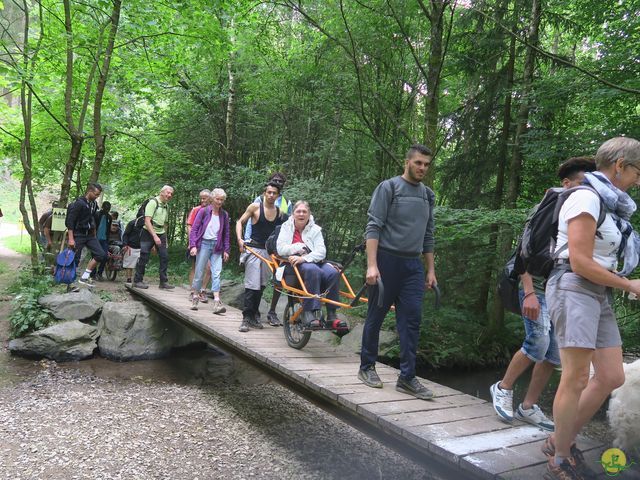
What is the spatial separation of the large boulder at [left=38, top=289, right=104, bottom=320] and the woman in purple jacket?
234 centimetres

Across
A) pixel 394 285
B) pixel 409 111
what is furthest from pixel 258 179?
pixel 394 285

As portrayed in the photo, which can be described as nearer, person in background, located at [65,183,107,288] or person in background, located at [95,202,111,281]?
person in background, located at [65,183,107,288]

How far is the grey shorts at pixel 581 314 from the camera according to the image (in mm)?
2291

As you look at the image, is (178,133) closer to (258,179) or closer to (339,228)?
(258,179)

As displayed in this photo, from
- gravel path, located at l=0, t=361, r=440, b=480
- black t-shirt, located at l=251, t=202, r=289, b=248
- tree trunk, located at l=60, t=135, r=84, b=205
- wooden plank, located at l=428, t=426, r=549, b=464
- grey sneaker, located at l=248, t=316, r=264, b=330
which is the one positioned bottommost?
gravel path, located at l=0, t=361, r=440, b=480

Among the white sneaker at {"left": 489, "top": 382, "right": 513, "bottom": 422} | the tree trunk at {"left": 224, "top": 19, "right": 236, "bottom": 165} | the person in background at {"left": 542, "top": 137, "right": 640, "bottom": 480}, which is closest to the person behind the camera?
the person in background at {"left": 542, "top": 137, "right": 640, "bottom": 480}

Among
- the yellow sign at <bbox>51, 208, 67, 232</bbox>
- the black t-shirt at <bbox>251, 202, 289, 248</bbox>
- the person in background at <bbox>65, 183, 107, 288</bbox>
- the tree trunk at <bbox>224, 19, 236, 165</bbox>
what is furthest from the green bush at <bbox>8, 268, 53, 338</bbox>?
the tree trunk at <bbox>224, 19, 236, 165</bbox>

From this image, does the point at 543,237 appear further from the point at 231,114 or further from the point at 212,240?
the point at 231,114

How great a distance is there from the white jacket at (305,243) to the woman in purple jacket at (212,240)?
207 centimetres

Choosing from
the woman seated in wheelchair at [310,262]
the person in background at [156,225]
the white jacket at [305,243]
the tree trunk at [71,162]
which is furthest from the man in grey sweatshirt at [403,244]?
the tree trunk at [71,162]

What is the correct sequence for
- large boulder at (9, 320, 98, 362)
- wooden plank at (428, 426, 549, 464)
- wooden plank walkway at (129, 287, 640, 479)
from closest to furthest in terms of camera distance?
1. wooden plank walkway at (129, 287, 640, 479)
2. wooden plank at (428, 426, 549, 464)
3. large boulder at (9, 320, 98, 362)

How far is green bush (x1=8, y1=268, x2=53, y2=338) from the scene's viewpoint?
7.64 metres

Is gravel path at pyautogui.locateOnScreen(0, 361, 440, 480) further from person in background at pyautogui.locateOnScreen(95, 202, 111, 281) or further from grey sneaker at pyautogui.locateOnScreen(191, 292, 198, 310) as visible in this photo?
person in background at pyautogui.locateOnScreen(95, 202, 111, 281)

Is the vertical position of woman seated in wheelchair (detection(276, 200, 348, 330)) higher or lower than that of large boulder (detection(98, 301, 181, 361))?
higher
